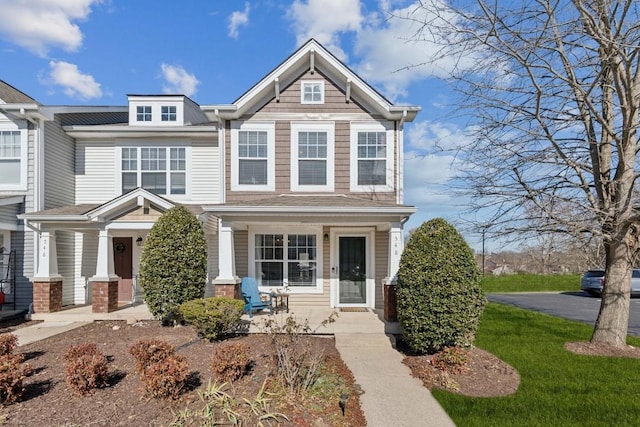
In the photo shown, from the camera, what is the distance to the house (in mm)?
10344

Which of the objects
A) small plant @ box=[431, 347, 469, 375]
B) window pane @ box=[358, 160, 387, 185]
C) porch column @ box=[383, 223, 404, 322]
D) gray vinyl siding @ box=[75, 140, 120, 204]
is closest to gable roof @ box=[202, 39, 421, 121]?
window pane @ box=[358, 160, 387, 185]

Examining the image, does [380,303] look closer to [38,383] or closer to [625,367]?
[625,367]

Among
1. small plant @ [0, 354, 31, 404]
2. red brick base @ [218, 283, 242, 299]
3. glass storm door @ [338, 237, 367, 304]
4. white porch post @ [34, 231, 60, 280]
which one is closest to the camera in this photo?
small plant @ [0, 354, 31, 404]

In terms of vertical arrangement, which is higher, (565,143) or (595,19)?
(595,19)

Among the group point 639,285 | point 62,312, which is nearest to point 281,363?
point 62,312

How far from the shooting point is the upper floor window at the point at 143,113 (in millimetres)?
12703

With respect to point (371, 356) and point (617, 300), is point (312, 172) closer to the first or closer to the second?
point (371, 356)

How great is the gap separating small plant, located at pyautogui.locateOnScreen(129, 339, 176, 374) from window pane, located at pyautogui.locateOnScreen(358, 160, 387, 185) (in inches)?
275

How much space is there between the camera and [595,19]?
6.95 meters

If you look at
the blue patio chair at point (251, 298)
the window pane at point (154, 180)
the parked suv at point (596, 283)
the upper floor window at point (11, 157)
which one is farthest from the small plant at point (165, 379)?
the parked suv at point (596, 283)

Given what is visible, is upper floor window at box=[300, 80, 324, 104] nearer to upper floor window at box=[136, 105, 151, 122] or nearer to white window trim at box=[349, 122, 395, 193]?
white window trim at box=[349, 122, 395, 193]

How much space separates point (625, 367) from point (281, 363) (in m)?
5.81

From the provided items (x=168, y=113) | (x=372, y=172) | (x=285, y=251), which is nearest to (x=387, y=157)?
(x=372, y=172)

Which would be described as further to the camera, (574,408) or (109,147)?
(109,147)
